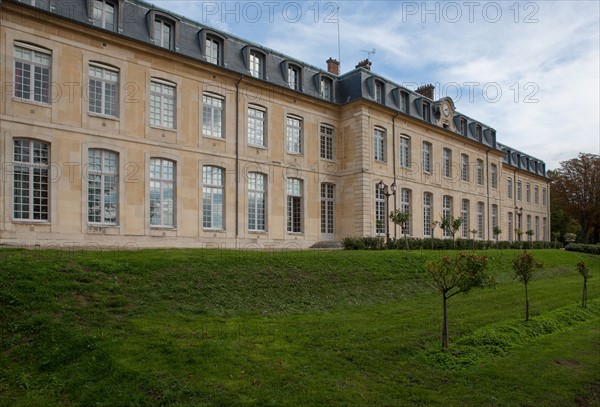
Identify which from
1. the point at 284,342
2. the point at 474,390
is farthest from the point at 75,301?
the point at 474,390

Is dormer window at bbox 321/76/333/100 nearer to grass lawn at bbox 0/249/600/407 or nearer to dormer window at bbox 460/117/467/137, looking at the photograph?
dormer window at bbox 460/117/467/137

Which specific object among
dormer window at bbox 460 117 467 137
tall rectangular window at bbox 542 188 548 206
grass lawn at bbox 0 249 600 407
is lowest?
grass lawn at bbox 0 249 600 407

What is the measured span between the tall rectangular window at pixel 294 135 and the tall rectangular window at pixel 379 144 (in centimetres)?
436

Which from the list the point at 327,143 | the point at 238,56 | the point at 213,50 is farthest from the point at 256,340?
the point at 327,143

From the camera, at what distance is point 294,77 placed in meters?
23.1

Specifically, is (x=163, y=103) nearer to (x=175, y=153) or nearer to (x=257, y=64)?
(x=175, y=153)

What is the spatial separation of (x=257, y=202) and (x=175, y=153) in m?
4.44

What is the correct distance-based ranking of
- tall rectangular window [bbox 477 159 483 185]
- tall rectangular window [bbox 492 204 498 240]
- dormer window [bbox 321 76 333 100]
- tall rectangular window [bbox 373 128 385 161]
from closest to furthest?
1. dormer window [bbox 321 76 333 100]
2. tall rectangular window [bbox 373 128 385 161]
3. tall rectangular window [bbox 477 159 483 185]
4. tall rectangular window [bbox 492 204 498 240]

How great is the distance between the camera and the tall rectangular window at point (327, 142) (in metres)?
24.7

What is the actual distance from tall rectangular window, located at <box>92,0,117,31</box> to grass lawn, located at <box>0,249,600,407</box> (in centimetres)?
891

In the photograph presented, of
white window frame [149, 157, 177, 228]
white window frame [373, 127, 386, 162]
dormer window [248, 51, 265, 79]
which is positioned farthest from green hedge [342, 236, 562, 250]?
dormer window [248, 51, 265, 79]

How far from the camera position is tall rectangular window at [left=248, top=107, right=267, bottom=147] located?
21.1 meters

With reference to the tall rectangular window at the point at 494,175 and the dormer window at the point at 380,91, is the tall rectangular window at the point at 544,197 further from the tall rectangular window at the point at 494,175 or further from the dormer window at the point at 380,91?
the dormer window at the point at 380,91

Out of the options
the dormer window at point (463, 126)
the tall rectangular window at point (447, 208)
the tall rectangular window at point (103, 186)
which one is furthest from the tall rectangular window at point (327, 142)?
the dormer window at point (463, 126)
